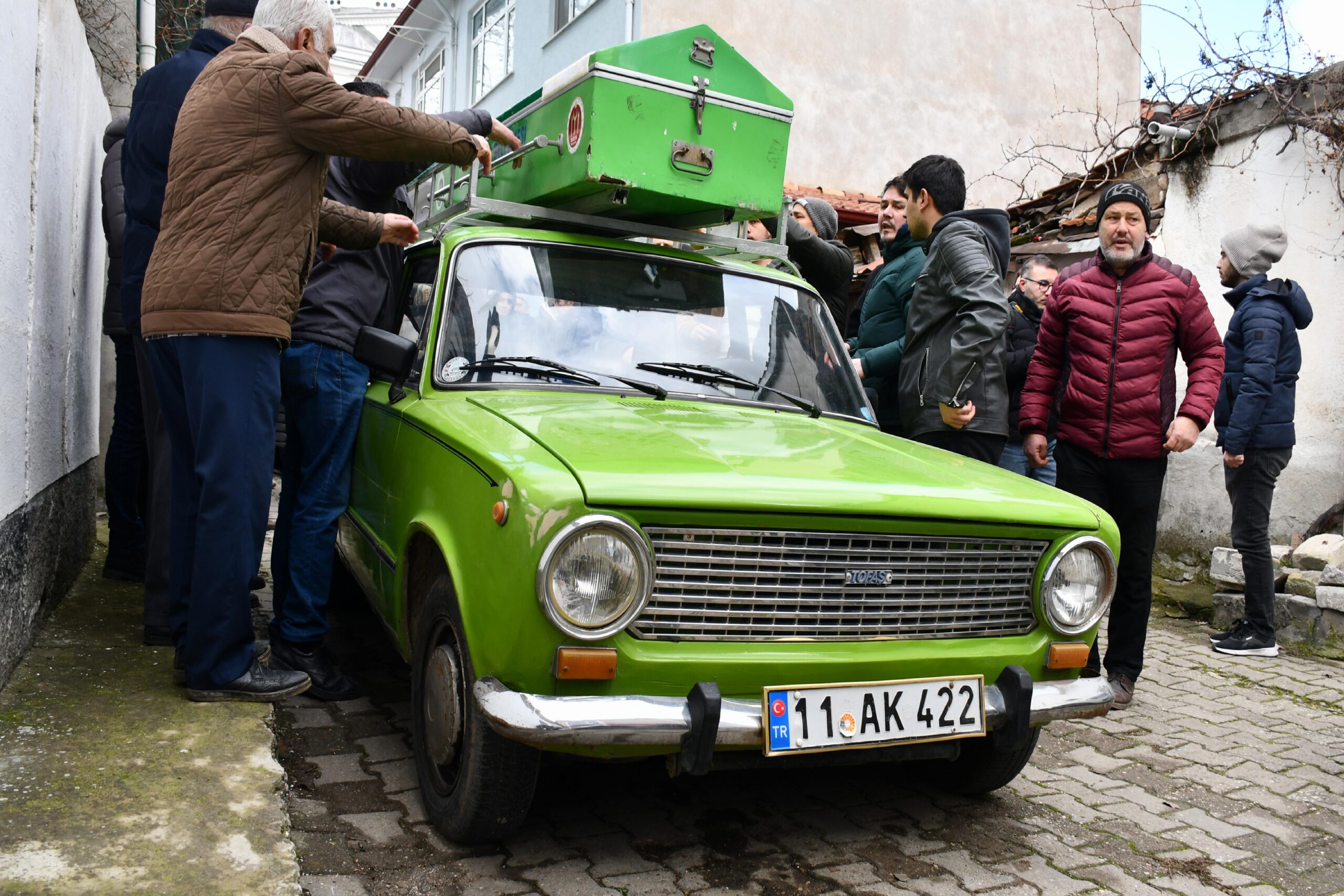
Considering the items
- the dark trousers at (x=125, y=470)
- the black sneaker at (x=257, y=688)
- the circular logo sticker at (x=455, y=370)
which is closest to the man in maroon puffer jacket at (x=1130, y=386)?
the circular logo sticker at (x=455, y=370)

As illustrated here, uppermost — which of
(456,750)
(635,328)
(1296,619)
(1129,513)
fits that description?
(635,328)

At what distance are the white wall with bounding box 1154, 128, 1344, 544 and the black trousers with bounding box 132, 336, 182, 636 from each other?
6.49 metres

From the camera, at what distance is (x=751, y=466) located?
8.92 feet

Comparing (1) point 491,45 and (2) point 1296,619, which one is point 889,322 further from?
(1) point 491,45

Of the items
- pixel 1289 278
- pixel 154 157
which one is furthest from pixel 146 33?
pixel 1289 278

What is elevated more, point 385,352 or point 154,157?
point 154,157

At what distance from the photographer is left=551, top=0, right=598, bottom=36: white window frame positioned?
1476cm

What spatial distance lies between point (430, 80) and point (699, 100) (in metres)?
20.4

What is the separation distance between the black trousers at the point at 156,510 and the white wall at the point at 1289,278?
21.3ft

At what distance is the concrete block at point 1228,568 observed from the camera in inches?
267

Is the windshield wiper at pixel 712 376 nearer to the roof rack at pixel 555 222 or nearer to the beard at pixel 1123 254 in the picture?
the roof rack at pixel 555 222

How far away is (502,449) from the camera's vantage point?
2.70 m

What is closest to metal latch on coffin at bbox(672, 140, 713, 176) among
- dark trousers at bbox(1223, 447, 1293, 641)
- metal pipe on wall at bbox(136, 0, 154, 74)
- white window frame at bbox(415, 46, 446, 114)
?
dark trousers at bbox(1223, 447, 1293, 641)

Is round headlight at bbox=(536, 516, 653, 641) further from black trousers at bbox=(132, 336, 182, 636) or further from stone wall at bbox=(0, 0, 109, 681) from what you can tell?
black trousers at bbox=(132, 336, 182, 636)
